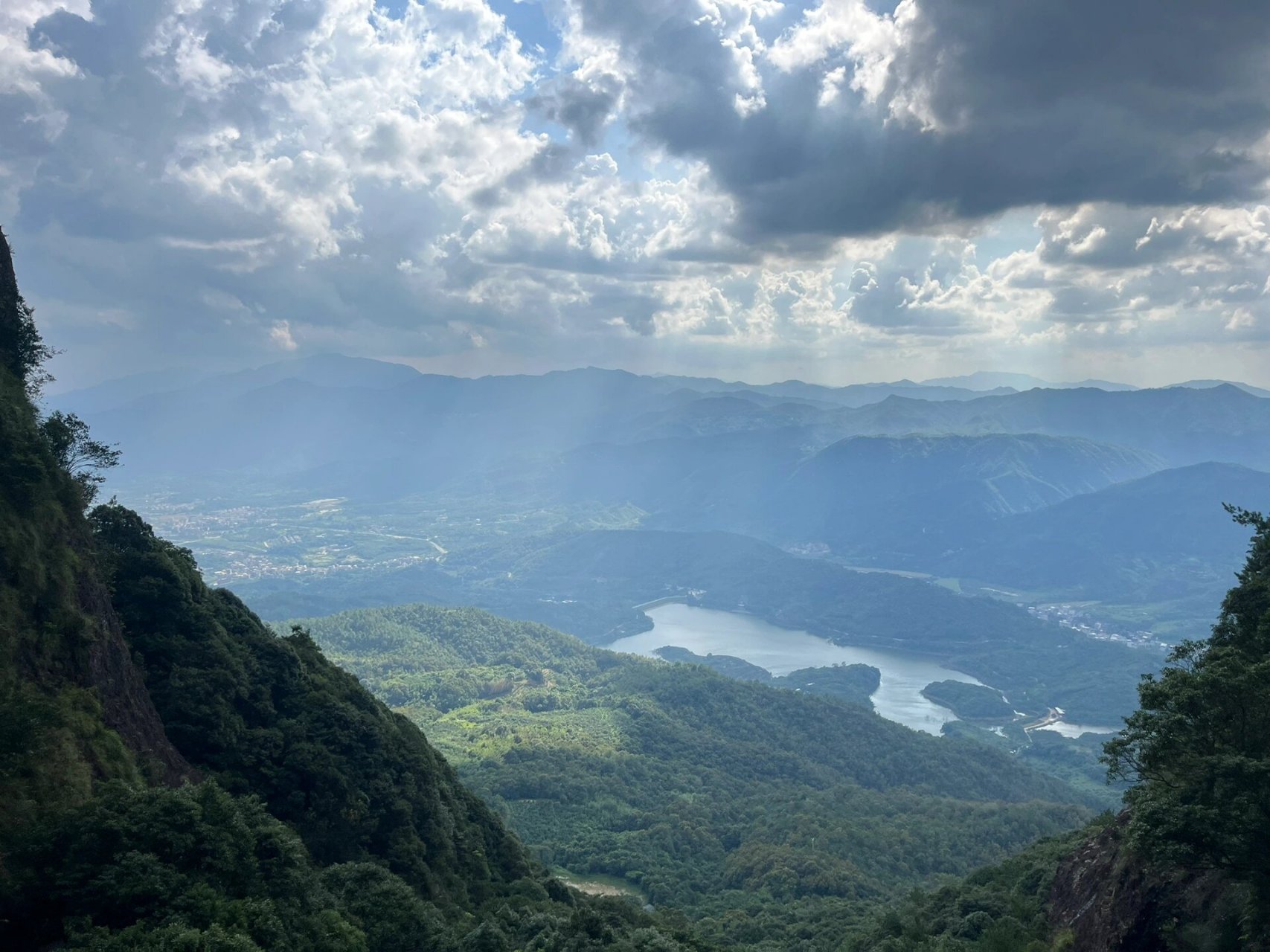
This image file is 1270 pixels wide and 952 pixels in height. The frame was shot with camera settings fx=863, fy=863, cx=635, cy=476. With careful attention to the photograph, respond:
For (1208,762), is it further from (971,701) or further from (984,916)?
(971,701)

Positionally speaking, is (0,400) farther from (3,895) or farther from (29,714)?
(3,895)

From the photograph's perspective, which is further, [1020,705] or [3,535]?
[1020,705]

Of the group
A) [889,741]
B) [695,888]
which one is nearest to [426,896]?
[695,888]

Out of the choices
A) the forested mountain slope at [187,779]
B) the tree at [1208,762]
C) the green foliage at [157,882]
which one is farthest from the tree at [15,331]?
the tree at [1208,762]

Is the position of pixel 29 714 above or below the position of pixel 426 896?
above

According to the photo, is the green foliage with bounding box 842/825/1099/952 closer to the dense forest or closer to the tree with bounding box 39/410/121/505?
the dense forest

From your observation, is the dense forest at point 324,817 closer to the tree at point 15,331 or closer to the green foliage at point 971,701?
the tree at point 15,331

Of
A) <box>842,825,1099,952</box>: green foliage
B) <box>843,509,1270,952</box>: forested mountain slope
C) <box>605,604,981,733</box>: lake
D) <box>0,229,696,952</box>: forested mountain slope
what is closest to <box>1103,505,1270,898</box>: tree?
<box>843,509,1270,952</box>: forested mountain slope
